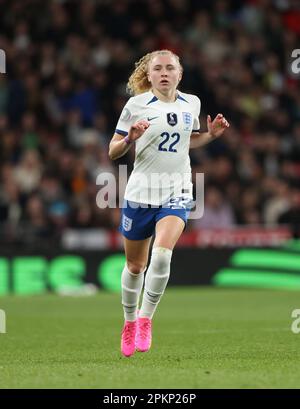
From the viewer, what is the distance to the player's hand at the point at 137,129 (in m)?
7.96

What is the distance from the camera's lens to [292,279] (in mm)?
16812

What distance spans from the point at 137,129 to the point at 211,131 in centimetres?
96

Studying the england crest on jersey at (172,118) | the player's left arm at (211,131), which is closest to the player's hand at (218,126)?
the player's left arm at (211,131)

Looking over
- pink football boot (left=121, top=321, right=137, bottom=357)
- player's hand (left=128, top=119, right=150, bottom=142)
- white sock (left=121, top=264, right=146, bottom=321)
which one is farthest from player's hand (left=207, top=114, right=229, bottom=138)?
pink football boot (left=121, top=321, right=137, bottom=357)

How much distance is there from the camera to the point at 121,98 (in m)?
19.4

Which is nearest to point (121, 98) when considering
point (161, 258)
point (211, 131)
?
point (211, 131)

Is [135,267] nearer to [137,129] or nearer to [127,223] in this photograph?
[127,223]

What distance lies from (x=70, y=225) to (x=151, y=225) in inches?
343

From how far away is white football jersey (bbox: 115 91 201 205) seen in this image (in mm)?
8406

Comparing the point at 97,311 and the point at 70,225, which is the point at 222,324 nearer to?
the point at 97,311

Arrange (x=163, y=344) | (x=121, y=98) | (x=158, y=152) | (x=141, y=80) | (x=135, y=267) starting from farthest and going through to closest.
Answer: (x=121, y=98) → (x=163, y=344) → (x=141, y=80) → (x=135, y=267) → (x=158, y=152)

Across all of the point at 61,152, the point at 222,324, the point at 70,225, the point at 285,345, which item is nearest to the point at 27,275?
the point at 70,225

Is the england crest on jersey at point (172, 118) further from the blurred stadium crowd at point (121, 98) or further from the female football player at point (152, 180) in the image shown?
the blurred stadium crowd at point (121, 98)

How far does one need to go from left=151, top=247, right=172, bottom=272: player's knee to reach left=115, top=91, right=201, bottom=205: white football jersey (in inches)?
16.1
